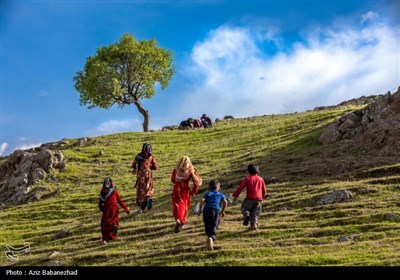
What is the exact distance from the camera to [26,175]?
38.1m

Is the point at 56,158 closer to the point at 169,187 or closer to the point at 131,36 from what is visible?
the point at 169,187

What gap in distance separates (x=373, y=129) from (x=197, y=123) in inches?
1307

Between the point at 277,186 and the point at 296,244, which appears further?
the point at 277,186

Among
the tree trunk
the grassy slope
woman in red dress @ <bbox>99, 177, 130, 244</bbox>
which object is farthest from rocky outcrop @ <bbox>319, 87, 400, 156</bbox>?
the tree trunk

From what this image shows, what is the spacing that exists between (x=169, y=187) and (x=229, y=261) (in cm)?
1670

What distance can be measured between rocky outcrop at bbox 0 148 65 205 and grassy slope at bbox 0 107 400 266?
48.1 inches

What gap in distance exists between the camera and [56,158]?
40.1 m

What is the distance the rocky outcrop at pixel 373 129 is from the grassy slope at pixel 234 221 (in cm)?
171

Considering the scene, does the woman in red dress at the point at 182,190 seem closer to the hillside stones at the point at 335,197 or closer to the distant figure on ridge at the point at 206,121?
the hillside stones at the point at 335,197

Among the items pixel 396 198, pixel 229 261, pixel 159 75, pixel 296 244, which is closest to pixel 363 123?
pixel 396 198

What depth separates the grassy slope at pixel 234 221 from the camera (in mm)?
16172

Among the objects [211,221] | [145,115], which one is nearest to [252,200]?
[211,221]

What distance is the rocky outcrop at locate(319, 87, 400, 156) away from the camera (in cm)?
3016

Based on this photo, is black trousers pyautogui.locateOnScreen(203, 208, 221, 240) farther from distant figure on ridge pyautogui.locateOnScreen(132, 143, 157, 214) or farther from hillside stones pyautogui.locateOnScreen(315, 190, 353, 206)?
distant figure on ridge pyautogui.locateOnScreen(132, 143, 157, 214)
